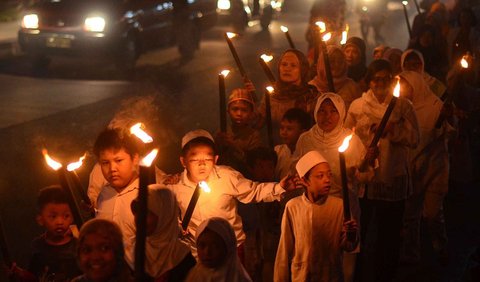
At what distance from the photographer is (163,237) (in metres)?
4.74

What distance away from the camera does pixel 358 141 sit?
650 cm

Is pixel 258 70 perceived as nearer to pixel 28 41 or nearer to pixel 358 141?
pixel 28 41

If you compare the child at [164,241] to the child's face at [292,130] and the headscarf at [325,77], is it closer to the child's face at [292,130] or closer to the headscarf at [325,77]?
the child's face at [292,130]

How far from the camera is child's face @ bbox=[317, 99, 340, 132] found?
20.9 feet

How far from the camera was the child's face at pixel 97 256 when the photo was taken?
4082 millimetres

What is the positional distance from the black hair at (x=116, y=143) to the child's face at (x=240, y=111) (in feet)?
5.88

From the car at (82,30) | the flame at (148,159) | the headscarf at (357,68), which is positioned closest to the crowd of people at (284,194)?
the flame at (148,159)

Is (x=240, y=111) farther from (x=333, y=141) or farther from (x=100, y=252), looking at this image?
(x=100, y=252)

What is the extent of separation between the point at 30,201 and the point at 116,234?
5179 mm

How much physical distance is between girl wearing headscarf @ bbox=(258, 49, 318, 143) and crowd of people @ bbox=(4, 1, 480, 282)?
0.04 feet

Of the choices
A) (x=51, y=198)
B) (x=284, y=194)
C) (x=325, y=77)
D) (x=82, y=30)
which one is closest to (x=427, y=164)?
(x=325, y=77)

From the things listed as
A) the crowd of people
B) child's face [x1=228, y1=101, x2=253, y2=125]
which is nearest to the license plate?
the crowd of people

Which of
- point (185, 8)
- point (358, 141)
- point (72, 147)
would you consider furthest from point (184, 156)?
point (185, 8)

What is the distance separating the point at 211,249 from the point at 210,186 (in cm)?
128
